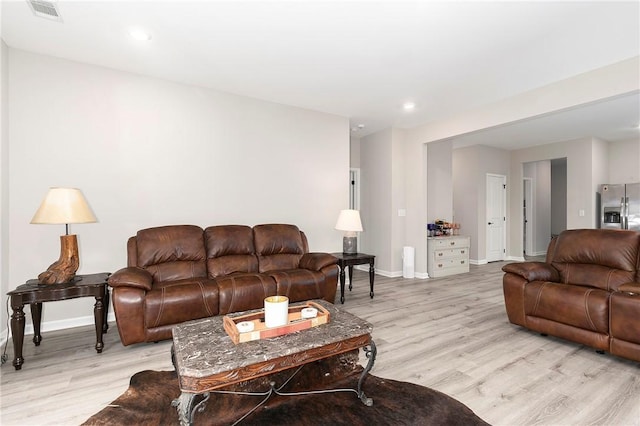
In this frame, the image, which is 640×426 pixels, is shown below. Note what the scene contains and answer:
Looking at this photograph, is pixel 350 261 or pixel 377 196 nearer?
pixel 350 261

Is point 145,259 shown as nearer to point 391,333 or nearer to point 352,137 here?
point 391,333

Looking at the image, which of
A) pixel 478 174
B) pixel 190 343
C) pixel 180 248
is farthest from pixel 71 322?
pixel 478 174

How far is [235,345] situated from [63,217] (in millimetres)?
1972

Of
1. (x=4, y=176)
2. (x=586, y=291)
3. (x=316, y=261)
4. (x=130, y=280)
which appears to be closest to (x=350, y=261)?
(x=316, y=261)

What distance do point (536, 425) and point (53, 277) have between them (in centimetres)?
356

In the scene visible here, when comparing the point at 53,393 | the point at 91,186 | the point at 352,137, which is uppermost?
the point at 352,137

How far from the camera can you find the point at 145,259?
120 inches

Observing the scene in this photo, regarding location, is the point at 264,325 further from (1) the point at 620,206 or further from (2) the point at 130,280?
(1) the point at 620,206

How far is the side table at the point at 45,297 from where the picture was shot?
225 centimetres

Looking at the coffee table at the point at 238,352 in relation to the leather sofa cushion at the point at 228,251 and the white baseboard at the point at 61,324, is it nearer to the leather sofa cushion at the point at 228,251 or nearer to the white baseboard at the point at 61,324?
the leather sofa cushion at the point at 228,251

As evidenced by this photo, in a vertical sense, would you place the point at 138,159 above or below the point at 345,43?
below

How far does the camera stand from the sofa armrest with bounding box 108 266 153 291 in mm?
2482

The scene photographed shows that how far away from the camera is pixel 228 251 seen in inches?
137

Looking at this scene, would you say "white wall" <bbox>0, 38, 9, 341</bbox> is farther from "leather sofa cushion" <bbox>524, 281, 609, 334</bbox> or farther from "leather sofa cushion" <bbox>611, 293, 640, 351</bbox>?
"leather sofa cushion" <bbox>611, 293, 640, 351</bbox>
